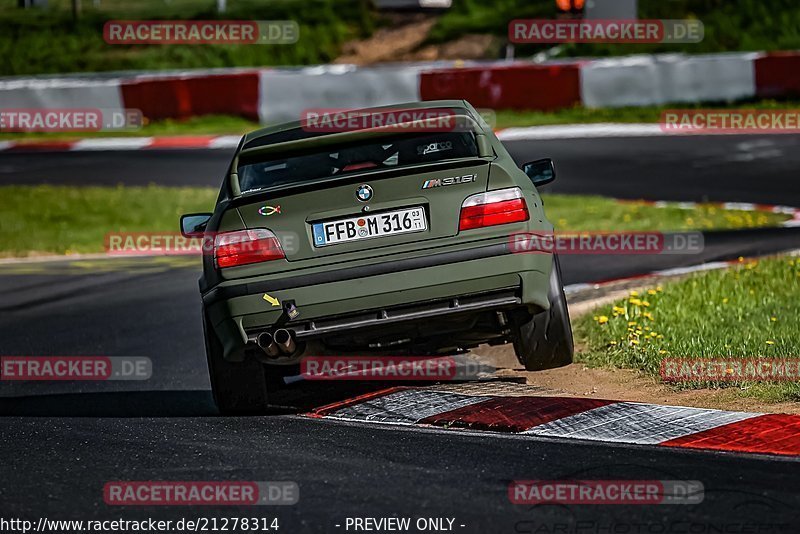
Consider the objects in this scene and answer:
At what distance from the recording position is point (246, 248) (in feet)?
23.6

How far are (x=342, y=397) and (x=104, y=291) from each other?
17.8ft

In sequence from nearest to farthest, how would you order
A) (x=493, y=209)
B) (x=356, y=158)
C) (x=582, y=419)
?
(x=582, y=419) < (x=493, y=209) < (x=356, y=158)

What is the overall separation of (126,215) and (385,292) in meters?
11.8

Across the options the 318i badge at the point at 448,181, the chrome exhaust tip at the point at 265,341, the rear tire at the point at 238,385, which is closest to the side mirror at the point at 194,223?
the rear tire at the point at 238,385

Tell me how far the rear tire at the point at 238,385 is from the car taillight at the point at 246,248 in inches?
20.6

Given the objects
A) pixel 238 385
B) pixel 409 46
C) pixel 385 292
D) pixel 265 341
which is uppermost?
pixel 385 292

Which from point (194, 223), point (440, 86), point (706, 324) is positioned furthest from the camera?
point (440, 86)

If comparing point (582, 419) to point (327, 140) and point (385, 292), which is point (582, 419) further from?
point (327, 140)

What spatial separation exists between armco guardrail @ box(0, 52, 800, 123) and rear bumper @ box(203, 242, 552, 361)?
17492mm

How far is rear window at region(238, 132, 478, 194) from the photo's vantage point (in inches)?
303

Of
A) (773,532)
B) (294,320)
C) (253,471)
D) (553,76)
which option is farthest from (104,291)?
(553,76)

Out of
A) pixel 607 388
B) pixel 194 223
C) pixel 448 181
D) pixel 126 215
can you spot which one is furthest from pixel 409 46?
pixel 448 181

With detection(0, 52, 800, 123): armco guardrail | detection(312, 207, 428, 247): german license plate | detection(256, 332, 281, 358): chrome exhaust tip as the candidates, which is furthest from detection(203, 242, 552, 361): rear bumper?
detection(0, 52, 800, 123): armco guardrail

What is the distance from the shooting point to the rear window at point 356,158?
7699 millimetres
